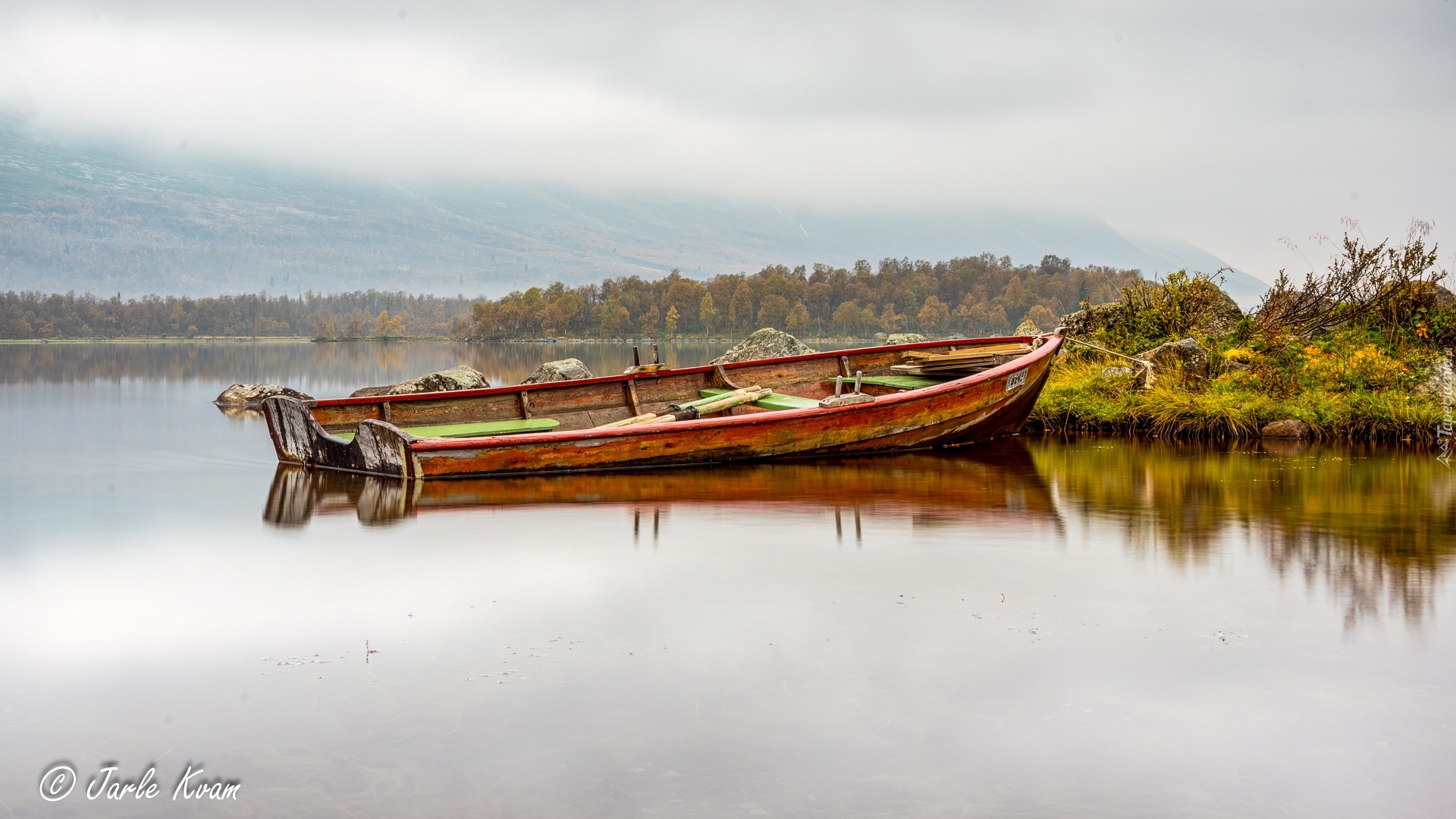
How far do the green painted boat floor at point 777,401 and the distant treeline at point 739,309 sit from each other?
10744 cm

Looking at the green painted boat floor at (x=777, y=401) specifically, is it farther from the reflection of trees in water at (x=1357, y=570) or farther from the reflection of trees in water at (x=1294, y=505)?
the reflection of trees in water at (x=1357, y=570)

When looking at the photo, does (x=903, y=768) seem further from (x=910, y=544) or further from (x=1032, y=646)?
(x=910, y=544)

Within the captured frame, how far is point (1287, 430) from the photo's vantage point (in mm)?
16859

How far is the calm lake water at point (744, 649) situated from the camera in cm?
460

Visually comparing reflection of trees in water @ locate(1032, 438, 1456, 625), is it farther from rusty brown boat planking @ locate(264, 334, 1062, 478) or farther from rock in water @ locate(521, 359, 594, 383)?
rock in water @ locate(521, 359, 594, 383)

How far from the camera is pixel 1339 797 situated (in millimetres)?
4453

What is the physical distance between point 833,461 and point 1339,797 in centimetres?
992

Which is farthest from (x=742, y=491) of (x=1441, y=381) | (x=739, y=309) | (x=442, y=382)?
(x=739, y=309)

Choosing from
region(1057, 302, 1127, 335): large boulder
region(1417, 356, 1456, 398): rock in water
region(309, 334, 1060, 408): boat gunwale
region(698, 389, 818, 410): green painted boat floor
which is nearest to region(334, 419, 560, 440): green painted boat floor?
region(309, 334, 1060, 408): boat gunwale

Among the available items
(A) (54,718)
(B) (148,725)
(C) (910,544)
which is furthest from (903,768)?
(C) (910,544)

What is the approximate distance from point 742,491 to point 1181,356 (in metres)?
10.6

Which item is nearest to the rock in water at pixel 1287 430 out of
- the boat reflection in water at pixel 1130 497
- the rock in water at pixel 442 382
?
the boat reflection in water at pixel 1130 497

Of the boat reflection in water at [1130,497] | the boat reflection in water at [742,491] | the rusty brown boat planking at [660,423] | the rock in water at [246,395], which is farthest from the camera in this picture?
the rock in water at [246,395]

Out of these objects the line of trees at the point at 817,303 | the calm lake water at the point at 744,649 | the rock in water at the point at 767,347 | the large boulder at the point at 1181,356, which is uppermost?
the line of trees at the point at 817,303
